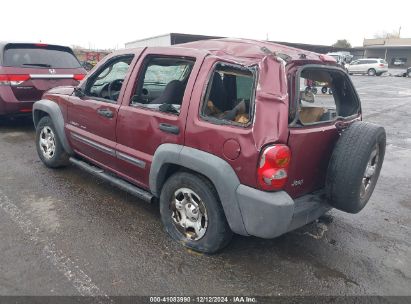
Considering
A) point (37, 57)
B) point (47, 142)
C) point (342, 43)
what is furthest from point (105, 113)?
point (342, 43)

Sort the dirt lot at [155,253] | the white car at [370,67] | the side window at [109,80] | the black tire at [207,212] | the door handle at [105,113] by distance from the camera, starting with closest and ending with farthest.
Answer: the dirt lot at [155,253] → the black tire at [207,212] → the door handle at [105,113] → the side window at [109,80] → the white car at [370,67]

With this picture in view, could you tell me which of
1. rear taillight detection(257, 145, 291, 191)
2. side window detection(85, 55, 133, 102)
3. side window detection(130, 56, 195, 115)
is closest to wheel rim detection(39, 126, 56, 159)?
side window detection(85, 55, 133, 102)

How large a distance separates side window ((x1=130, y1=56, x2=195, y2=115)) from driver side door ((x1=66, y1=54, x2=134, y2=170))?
0.19m

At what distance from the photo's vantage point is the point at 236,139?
2.55 meters

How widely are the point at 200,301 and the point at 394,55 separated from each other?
206 ft

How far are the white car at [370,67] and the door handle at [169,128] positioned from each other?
114 ft

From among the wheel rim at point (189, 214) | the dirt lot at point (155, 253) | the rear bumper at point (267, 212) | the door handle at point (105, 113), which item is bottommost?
the dirt lot at point (155, 253)

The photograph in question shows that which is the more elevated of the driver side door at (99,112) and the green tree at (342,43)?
the green tree at (342,43)

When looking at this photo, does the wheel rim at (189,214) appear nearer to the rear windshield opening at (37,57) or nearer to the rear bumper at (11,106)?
the rear bumper at (11,106)

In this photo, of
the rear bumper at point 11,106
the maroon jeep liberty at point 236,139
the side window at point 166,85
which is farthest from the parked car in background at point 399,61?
the side window at point 166,85

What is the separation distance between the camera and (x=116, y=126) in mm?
3543

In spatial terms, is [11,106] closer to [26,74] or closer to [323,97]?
[26,74]

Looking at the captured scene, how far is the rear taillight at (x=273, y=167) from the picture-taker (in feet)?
8.02

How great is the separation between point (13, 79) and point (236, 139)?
5.49 metres
